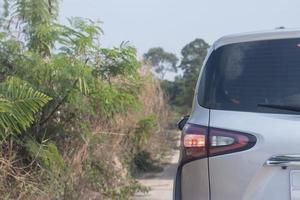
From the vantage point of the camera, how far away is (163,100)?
16.5m

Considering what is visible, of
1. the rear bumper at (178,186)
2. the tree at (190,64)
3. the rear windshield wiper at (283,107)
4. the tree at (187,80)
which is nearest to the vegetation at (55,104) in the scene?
the rear bumper at (178,186)

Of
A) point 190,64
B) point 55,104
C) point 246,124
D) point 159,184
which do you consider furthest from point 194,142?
point 190,64

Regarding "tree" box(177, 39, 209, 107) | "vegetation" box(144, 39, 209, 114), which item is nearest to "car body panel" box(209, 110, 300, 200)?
"vegetation" box(144, 39, 209, 114)

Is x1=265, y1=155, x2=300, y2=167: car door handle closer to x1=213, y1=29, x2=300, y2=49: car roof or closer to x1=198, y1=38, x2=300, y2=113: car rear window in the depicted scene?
x1=198, y1=38, x2=300, y2=113: car rear window

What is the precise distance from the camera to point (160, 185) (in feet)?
35.6

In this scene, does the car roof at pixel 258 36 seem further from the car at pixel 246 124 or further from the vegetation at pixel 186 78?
the vegetation at pixel 186 78

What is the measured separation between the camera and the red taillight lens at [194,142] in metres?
3.81

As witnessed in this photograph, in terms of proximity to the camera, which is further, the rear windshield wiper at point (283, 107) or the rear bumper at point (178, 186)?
the rear bumper at point (178, 186)

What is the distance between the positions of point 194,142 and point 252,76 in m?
0.55

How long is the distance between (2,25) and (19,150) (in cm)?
188

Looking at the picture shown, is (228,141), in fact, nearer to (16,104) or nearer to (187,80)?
(16,104)

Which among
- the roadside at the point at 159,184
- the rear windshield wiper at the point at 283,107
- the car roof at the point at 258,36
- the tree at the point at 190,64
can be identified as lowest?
the roadside at the point at 159,184

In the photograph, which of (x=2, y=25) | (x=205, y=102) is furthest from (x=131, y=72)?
(x=205, y=102)

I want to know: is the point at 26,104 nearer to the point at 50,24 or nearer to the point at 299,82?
the point at 50,24
